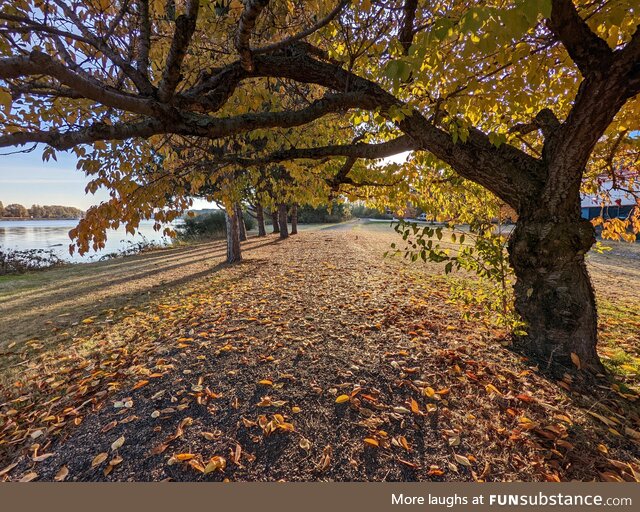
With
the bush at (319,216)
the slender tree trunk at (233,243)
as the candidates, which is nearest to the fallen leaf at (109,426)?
the slender tree trunk at (233,243)

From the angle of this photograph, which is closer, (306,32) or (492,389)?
(306,32)

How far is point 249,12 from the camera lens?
7.22 feet

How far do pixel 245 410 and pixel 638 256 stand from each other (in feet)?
61.9

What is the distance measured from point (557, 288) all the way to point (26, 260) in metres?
20.2

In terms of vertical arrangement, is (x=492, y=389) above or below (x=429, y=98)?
below

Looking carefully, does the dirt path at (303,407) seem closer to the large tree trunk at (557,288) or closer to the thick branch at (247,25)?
the large tree trunk at (557,288)

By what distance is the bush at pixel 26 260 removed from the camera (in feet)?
42.2

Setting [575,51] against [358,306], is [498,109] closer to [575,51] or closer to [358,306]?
[575,51]

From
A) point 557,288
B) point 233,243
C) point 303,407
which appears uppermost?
point 233,243

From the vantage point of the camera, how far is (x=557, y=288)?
312 centimetres

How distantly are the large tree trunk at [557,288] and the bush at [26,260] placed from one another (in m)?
18.7

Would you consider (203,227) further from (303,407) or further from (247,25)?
(303,407)

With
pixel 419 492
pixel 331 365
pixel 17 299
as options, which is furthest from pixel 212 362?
pixel 17 299

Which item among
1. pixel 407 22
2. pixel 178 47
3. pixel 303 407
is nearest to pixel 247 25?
pixel 178 47
